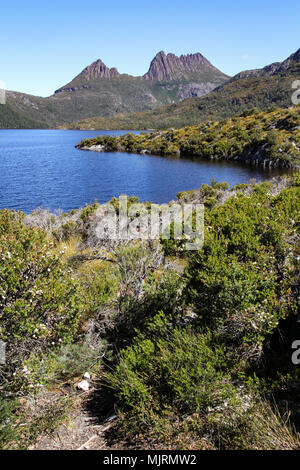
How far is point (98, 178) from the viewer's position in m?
46.7

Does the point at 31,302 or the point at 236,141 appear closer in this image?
the point at 31,302

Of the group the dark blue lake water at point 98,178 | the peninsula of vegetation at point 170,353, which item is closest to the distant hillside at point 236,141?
the dark blue lake water at point 98,178

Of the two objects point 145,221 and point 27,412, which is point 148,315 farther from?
point 145,221

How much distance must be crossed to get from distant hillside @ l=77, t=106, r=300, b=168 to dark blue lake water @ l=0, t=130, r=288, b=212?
19.9 ft

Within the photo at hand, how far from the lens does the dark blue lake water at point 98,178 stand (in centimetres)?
3434

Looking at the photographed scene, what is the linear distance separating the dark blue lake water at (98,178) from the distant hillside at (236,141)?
6071mm

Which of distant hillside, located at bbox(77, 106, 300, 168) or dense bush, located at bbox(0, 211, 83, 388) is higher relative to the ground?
distant hillside, located at bbox(77, 106, 300, 168)

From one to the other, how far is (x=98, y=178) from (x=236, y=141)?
40181 millimetres

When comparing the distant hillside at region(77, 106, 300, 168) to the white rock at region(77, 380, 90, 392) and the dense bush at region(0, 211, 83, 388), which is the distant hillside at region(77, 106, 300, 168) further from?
the white rock at region(77, 380, 90, 392)

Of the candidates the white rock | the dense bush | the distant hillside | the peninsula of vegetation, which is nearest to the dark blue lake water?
the distant hillside

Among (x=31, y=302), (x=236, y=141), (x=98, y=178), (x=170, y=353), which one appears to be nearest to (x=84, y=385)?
(x=31, y=302)

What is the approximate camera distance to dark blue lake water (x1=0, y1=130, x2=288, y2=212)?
34344 millimetres

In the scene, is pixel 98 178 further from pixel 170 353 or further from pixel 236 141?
pixel 170 353
